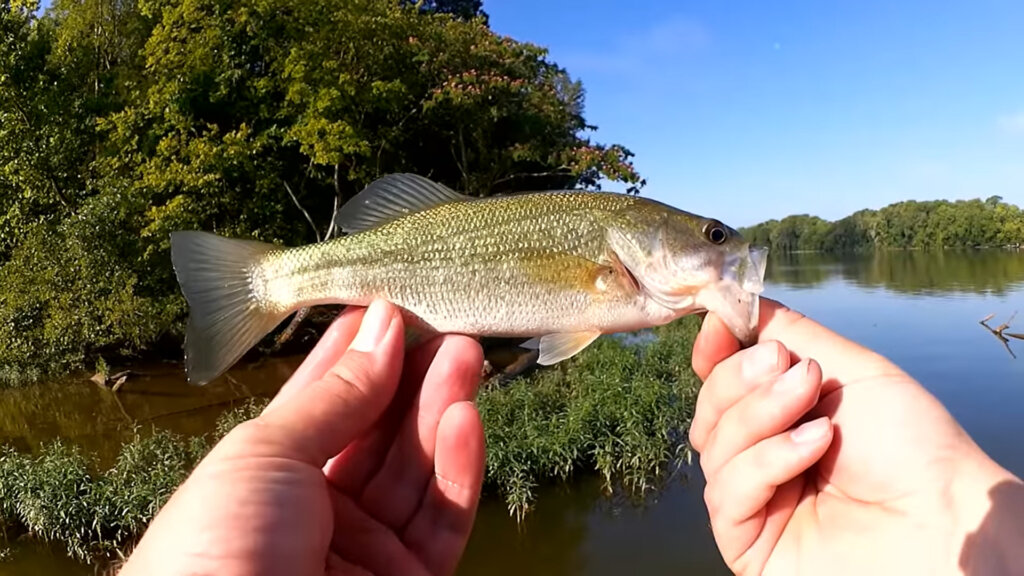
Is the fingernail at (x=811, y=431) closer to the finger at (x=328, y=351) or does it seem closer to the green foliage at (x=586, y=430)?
the finger at (x=328, y=351)

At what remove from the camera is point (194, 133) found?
682 inches

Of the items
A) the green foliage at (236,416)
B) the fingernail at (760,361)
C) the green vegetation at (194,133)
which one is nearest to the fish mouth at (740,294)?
the fingernail at (760,361)

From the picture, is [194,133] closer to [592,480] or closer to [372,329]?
[592,480]

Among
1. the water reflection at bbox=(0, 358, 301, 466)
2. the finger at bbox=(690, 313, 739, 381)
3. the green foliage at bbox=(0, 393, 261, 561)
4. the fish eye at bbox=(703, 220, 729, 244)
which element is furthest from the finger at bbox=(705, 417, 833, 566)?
the water reflection at bbox=(0, 358, 301, 466)

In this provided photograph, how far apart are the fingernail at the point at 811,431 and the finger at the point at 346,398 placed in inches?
52.5

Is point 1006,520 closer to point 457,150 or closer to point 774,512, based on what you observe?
point 774,512

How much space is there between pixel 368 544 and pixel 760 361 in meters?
1.43

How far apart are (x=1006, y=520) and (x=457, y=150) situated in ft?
67.5

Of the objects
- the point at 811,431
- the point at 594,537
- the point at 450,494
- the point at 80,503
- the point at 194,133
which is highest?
the point at 194,133

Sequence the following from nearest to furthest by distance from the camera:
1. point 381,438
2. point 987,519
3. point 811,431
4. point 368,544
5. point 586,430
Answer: point 987,519 → point 811,431 → point 368,544 → point 381,438 → point 586,430

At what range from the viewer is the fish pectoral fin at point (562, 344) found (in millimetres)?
2703

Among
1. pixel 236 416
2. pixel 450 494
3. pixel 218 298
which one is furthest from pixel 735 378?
pixel 236 416

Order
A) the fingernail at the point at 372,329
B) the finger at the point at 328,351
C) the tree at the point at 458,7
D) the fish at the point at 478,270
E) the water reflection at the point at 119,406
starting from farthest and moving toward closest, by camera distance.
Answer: the tree at the point at 458,7 → the water reflection at the point at 119,406 → the fish at the point at 478,270 → the finger at the point at 328,351 → the fingernail at the point at 372,329

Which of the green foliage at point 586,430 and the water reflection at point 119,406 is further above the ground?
the green foliage at point 586,430
